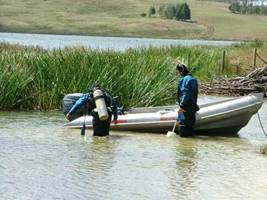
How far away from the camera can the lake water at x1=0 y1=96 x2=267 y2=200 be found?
10.5m

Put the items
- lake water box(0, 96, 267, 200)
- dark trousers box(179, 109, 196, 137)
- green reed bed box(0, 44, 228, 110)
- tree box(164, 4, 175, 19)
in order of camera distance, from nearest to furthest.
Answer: lake water box(0, 96, 267, 200) → dark trousers box(179, 109, 196, 137) → green reed bed box(0, 44, 228, 110) → tree box(164, 4, 175, 19)

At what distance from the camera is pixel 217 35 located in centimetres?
14338

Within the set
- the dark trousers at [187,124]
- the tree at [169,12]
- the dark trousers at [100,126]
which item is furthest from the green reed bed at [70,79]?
the tree at [169,12]

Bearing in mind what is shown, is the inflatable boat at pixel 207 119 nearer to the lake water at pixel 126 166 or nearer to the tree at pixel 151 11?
the lake water at pixel 126 166

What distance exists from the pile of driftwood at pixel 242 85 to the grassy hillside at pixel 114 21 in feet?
335

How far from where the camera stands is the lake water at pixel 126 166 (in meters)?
10.5

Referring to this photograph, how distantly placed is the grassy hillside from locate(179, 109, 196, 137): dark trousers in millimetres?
115619

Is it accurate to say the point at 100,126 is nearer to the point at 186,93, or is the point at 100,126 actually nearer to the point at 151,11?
the point at 186,93

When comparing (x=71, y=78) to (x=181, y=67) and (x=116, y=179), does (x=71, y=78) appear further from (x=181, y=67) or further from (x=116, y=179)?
(x=116, y=179)

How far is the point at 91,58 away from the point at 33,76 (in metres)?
1.63

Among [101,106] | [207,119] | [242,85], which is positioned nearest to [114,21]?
[242,85]

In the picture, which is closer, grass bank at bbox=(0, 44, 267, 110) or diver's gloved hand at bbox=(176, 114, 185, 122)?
diver's gloved hand at bbox=(176, 114, 185, 122)

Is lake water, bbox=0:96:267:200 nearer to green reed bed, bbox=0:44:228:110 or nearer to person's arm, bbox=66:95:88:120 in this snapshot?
person's arm, bbox=66:95:88:120

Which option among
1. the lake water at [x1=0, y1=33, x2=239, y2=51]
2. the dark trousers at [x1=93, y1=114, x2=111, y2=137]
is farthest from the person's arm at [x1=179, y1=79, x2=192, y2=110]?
the lake water at [x1=0, y1=33, x2=239, y2=51]
